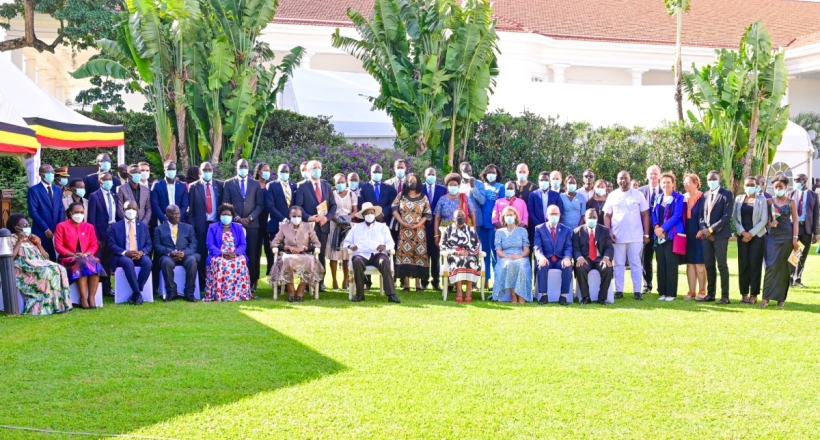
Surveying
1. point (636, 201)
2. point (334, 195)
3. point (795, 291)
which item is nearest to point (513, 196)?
point (636, 201)

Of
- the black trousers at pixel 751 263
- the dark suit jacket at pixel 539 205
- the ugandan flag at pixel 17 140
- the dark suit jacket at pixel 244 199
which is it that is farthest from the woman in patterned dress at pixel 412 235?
the ugandan flag at pixel 17 140

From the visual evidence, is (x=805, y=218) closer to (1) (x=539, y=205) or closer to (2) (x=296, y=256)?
(1) (x=539, y=205)

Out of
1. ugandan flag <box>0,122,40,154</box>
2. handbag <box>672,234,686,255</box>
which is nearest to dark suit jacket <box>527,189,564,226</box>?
handbag <box>672,234,686,255</box>

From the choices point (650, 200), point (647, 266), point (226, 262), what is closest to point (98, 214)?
point (226, 262)

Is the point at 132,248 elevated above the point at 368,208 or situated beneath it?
situated beneath

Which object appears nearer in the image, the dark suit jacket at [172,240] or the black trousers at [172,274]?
the black trousers at [172,274]

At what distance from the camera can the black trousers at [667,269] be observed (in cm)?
1284

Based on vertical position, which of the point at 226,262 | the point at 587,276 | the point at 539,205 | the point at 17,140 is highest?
the point at 17,140

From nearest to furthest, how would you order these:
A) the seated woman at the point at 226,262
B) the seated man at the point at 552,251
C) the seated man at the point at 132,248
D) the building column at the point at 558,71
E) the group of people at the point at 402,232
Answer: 1. the seated man at the point at 132,248
2. the group of people at the point at 402,232
3. the seated woman at the point at 226,262
4. the seated man at the point at 552,251
5. the building column at the point at 558,71

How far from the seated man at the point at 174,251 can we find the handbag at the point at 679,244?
21.0 feet

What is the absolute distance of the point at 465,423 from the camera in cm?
650

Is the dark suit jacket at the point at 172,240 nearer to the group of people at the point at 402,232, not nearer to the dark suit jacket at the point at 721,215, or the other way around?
the group of people at the point at 402,232

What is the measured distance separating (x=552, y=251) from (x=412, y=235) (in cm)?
197

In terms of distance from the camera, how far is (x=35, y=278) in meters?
11.2
